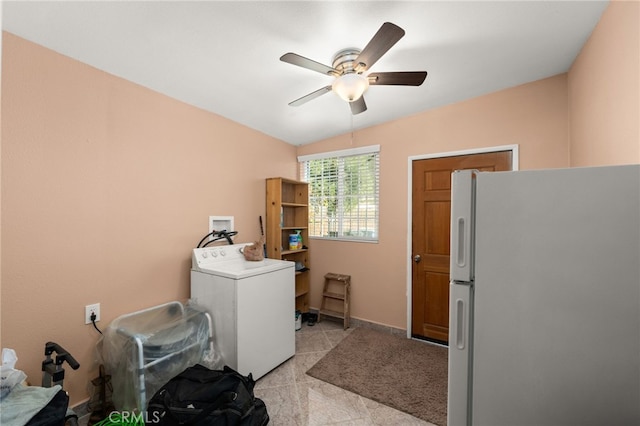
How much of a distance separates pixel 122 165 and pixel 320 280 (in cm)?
245

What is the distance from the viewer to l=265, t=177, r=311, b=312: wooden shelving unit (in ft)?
10.1

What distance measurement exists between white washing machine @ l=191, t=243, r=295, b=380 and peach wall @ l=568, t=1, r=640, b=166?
2334 millimetres

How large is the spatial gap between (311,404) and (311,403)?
11mm

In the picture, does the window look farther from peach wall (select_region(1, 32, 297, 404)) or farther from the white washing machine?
peach wall (select_region(1, 32, 297, 404))

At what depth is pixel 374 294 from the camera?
3.10 meters

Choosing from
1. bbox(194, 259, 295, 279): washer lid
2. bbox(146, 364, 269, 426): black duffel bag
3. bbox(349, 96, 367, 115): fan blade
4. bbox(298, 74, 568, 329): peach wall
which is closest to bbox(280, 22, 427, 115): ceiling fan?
bbox(349, 96, 367, 115): fan blade

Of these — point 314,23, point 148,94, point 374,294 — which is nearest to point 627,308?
point 314,23

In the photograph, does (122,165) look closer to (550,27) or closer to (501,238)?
(501,238)

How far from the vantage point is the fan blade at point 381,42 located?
1272 mm

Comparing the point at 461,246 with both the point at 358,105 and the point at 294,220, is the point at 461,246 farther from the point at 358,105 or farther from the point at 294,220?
the point at 294,220

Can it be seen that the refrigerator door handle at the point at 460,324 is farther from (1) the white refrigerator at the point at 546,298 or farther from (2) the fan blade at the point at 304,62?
(2) the fan blade at the point at 304,62

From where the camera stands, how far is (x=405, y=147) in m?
2.92

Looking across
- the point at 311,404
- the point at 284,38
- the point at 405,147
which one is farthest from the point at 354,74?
the point at 311,404

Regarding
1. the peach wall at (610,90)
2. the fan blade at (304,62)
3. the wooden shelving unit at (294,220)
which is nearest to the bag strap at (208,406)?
the wooden shelving unit at (294,220)
